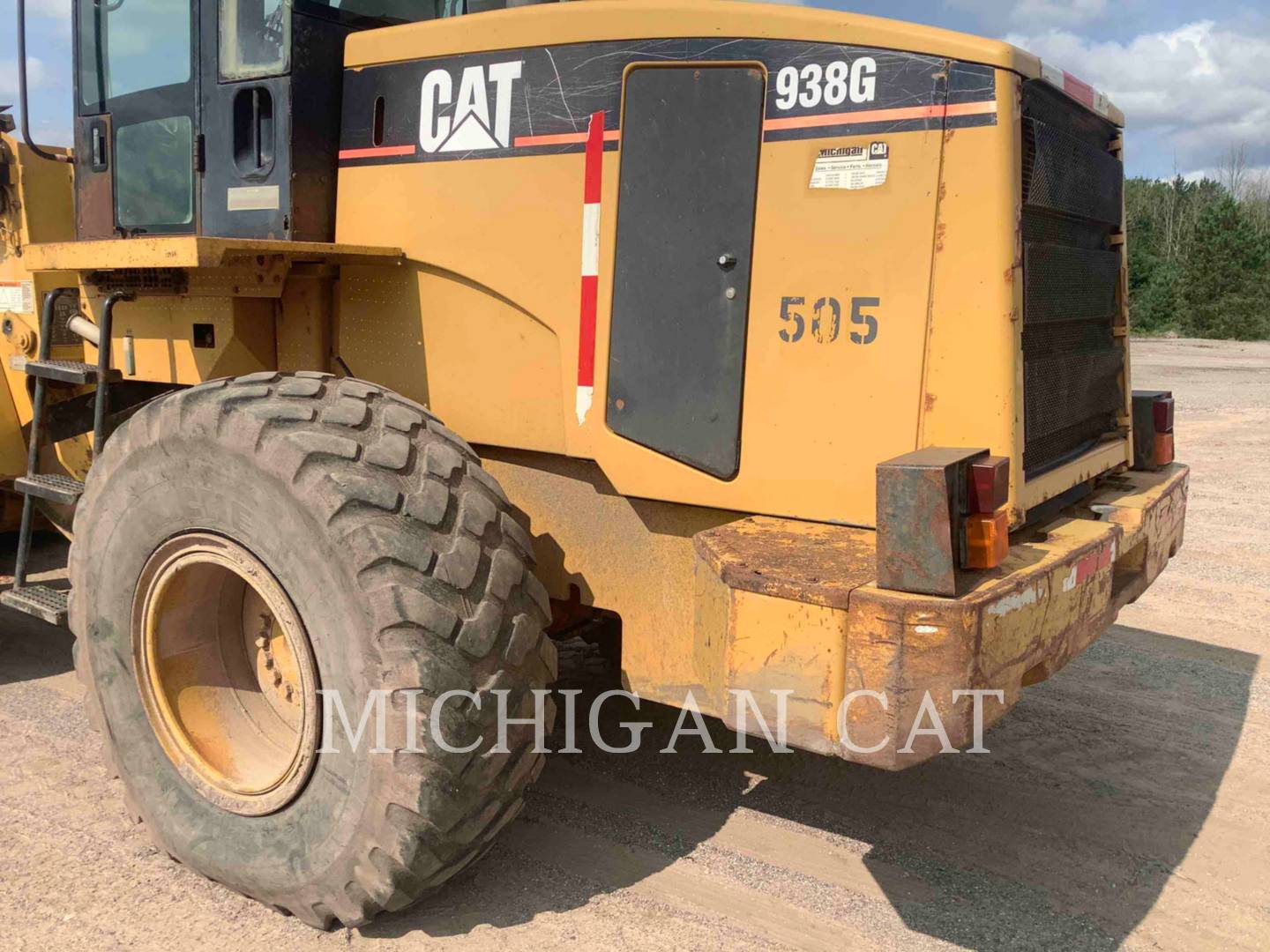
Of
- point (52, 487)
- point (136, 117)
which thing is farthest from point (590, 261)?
point (52, 487)

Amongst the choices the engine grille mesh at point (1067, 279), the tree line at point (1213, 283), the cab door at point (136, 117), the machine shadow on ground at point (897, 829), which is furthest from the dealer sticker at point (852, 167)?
the tree line at point (1213, 283)

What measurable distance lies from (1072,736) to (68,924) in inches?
138

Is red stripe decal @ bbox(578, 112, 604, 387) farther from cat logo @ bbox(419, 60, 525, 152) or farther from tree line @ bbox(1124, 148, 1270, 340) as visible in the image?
tree line @ bbox(1124, 148, 1270, 340)

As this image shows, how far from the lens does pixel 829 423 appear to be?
2.92m

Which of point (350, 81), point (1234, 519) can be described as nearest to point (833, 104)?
point (350, 81)

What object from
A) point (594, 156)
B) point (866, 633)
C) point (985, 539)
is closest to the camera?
Answer: point (866, 633)

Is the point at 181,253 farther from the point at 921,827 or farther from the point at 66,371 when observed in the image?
the point at 921,827

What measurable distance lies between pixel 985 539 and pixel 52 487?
10.4 ft

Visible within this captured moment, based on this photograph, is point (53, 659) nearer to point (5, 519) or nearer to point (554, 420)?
point (5, 519)

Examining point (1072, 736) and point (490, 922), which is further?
point (1072, 736)

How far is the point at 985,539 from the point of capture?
2633mm

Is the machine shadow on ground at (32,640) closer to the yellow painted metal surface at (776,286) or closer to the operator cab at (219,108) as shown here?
the operator cab at (219,108)

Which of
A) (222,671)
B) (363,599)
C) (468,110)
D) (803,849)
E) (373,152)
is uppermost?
(468,110)

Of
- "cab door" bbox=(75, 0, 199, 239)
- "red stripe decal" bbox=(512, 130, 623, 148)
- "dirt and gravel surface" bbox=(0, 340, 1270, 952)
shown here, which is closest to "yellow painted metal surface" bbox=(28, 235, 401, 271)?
"cab door" bbox=(75, 0, 199, 239)
